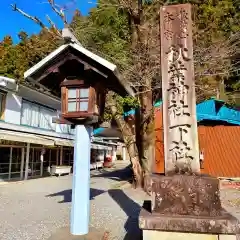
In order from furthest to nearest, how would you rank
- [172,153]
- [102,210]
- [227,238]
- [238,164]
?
1. [238,164]
2. [102,210]
3. [172,153]
4. [227,238]

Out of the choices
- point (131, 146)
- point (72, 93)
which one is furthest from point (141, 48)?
point (72, 93)

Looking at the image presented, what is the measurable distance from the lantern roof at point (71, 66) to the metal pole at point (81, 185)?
3.94 ft

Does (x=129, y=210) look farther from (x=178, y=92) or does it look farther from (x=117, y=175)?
(x=117, y=175)

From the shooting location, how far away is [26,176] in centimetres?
1673

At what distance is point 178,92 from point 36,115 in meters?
15.9

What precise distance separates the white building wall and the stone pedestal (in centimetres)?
1390

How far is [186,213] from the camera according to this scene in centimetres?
358

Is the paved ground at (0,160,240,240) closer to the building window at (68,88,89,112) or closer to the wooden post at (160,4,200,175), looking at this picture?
the wooden post at (160,4,200,175)

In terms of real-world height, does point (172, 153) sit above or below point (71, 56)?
below

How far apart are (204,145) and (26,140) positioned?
1120 cm

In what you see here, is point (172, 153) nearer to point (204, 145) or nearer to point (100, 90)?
point (100, 90)

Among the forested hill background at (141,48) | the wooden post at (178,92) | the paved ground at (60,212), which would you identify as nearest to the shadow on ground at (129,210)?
the paved ground at (60,212)

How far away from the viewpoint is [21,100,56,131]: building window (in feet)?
55.5

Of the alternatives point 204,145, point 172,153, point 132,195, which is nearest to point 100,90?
point 172,153
